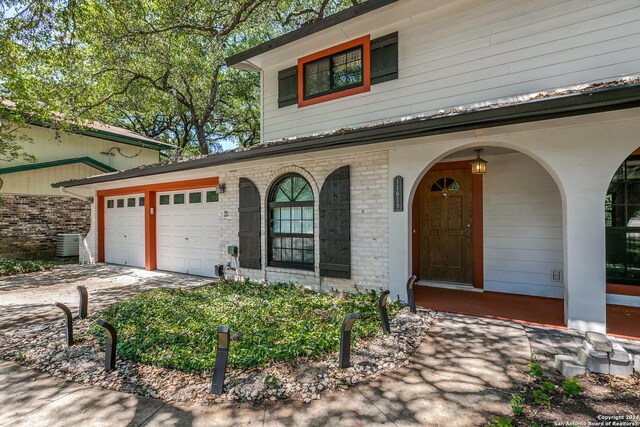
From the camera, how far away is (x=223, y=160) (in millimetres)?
6141

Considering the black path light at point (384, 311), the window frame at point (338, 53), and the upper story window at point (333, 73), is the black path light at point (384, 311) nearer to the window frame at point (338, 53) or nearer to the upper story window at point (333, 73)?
the window frame at point (338, 53)

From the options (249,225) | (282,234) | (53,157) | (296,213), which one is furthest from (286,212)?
(53,157)

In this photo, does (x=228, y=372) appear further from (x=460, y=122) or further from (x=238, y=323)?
(x=460, y=122)

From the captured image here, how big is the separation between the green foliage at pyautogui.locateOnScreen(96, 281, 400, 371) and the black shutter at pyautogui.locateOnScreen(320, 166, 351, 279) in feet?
1.78

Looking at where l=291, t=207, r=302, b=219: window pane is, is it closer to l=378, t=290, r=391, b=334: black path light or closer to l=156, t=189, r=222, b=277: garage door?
l=156, t=189, r=222, b=277: garage door

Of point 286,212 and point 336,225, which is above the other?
point 286,212

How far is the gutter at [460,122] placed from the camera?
124 inches

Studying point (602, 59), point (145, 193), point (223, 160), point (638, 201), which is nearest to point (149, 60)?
point (145, 193)

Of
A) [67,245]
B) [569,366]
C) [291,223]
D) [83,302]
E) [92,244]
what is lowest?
[569,366]

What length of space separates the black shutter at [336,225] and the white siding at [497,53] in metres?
1.45

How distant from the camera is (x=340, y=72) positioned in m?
6.64

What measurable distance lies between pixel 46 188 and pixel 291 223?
36.4 ft

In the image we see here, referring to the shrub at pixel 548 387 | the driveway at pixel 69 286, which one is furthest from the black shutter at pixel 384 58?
the driveway at pixel 69 286

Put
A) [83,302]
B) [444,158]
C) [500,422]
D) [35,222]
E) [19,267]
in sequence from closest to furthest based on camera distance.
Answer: [500,422]
[83,302]
[444,158]
[19,267]
[35,222]
